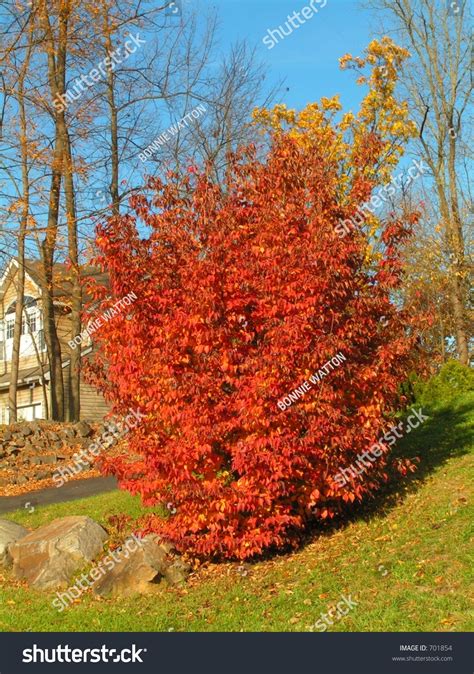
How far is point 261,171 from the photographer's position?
7844 millimetres

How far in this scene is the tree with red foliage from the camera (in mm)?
7062

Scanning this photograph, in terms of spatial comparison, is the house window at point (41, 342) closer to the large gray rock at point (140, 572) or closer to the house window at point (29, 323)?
the house window at point (29, 323)

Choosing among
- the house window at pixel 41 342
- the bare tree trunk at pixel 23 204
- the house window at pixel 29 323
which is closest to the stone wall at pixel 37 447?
the bare tree trunk at pixel 23 204

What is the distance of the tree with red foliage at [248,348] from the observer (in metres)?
7.06

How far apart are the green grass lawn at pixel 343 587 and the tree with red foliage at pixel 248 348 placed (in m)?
0.37

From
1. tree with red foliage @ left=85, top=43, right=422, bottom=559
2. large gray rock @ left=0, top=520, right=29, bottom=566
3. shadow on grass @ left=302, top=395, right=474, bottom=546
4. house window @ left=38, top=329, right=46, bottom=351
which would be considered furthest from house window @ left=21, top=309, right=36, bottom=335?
tree with red foliage @ left=85, top=43, right=422, bottom=559

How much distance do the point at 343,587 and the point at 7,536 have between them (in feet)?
15.8

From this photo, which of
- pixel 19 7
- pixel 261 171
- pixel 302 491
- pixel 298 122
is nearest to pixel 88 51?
pixel 19 7

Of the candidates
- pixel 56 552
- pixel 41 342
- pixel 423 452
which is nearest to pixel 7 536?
pixel 56 552

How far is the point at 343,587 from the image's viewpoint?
6.34m

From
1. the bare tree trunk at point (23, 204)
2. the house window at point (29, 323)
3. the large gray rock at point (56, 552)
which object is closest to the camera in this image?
the large gray rock at point (56, 552)

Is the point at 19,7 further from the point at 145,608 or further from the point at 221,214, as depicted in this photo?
the point at 145,608

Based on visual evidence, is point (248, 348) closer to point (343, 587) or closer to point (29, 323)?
point (343, 587)

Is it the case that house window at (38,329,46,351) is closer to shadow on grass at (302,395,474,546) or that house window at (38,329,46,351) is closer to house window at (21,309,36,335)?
house window at (21,309,36,335)
